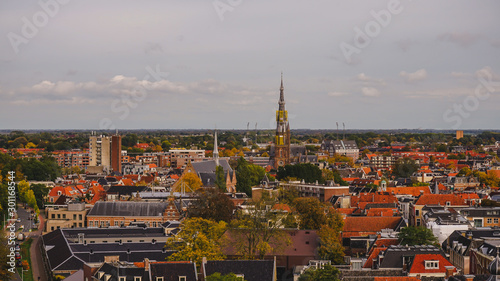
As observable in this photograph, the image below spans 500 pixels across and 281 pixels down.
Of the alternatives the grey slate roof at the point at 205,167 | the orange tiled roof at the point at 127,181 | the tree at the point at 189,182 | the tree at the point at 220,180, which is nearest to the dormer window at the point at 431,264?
the tree at the point at 189,182

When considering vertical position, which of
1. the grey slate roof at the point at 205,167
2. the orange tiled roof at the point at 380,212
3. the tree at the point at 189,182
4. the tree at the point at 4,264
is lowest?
the tree at the point at 4,264

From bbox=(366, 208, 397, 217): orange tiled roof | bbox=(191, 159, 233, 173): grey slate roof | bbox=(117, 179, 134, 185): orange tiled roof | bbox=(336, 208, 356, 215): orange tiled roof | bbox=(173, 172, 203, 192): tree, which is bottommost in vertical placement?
bbox=(117, 179, 134, 185): orange tiled roof

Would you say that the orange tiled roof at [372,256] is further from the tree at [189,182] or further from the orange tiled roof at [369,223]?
the tree at [189,182]

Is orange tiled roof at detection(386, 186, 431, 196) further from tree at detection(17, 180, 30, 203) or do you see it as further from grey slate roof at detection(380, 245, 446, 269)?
tree at detection(17, 180, 30, 203)

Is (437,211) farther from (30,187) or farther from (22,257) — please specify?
(30,187)

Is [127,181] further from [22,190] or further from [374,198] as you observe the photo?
[374,198]

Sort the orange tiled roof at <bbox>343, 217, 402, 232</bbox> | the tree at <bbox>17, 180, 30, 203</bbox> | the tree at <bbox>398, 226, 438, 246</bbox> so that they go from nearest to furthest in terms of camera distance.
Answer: the tree at <bbox>398, 226, 438, 246</bbox>, the orange tiled roof at <bbox>343, 217, 402, 232</bbox>, the tree at <bbox>17, 180, 30, 203</bbox>

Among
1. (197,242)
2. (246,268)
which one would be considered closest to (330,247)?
(197,242)

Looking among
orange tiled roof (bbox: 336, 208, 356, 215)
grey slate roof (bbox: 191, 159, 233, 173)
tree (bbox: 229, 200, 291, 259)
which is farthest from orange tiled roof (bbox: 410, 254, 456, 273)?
grey slate roof (bbox: 191, 159, 233, 173)
